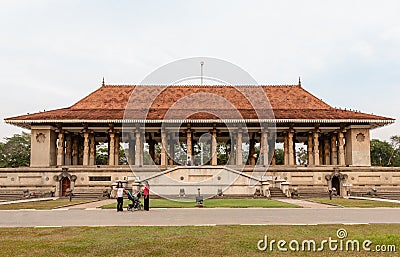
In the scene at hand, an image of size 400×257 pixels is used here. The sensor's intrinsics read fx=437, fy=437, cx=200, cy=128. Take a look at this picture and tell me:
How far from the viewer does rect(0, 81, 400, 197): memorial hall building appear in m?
28.8

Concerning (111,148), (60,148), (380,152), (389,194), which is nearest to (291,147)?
(389,194)

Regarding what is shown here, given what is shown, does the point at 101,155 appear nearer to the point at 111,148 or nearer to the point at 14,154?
the point at 14,154

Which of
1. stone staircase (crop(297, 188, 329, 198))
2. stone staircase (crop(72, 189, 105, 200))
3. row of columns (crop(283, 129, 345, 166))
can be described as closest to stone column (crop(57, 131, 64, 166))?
stone staircase (crop(72, 189, 105, 200))

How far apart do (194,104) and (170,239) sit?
3055 cm

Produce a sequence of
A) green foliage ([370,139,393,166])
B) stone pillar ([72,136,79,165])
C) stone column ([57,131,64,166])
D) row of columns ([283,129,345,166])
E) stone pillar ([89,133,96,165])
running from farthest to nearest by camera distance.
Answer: green foliage ([370,139,393,166]) → stone pillar ([72,136,79,165]) → stone pillar ([89,133,96,165]) → row of columns ([283,129,345,166]) → stone column ([57,131,64,166])

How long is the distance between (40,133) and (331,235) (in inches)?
1235

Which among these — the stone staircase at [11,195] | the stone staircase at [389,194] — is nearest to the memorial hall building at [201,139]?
the stone staircase at [11,195]

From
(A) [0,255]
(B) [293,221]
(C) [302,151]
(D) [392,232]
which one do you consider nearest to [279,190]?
(B) [293,221]

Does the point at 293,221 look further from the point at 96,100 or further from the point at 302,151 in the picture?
the point at 302,151

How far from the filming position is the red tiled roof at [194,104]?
36.0 m

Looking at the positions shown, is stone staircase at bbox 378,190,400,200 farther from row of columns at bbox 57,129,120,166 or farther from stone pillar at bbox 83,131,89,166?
stone pillar at bbox 83,131,89,166

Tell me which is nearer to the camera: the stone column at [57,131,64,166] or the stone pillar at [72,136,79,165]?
the stone column at [57,131,64,166]

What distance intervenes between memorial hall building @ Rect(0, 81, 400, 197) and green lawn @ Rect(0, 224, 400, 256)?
16640mm

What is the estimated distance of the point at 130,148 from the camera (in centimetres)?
4122
